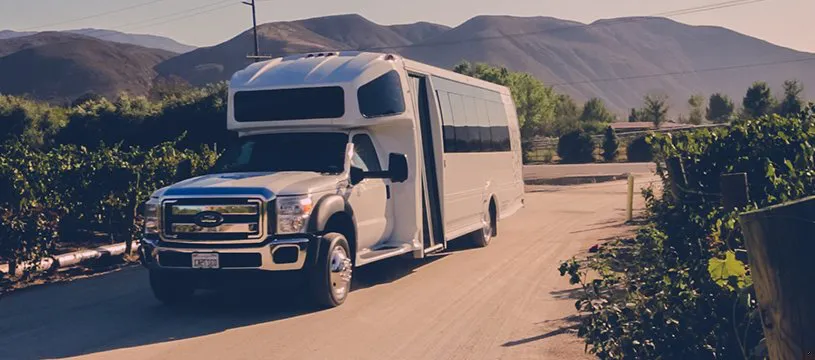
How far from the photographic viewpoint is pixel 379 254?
Result: 39.5ft

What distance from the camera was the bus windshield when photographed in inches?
460

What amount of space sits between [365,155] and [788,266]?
957cm

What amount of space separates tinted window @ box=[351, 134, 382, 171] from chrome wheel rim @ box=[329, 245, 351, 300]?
4.86 ft

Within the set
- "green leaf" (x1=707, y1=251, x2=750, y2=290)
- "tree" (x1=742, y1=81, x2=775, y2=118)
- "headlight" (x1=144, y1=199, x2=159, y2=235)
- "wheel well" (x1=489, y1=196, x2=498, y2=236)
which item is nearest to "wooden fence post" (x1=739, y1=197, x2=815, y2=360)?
"green leaf" (x1=707, y1=251, x2=750, y2=290)

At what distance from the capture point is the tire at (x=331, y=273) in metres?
10.4

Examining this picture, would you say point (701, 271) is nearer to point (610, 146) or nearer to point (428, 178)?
point (428, 178)

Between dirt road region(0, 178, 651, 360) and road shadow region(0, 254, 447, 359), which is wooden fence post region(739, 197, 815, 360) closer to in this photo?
dirt road region(0, 178, 651, 360)

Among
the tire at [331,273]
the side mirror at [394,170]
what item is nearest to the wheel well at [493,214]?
the side mirror at [394,170]

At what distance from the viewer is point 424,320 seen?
9.96 m

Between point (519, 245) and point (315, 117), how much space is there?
20.7 feet

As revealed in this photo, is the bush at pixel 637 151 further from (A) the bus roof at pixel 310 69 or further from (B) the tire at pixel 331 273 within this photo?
(B) the tire at pixel 331 273

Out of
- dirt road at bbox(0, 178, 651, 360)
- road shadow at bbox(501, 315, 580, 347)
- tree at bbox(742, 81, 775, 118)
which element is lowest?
road shadow at bbox(501, 315, 580, 347)

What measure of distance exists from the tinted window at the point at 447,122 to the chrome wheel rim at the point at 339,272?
12.4ft

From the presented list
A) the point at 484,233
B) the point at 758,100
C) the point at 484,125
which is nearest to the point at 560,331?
the point at 484,233
